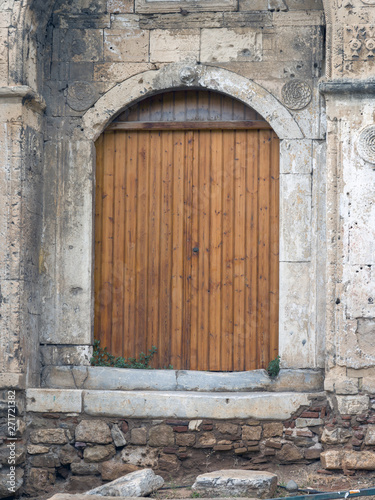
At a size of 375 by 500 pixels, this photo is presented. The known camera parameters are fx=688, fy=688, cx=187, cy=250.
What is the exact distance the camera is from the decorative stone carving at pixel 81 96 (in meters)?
6.35

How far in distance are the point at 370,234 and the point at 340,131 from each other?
88 cm

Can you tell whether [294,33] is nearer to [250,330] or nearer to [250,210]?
[250,210]

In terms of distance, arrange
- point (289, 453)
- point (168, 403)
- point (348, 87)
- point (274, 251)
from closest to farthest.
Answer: point (348, 87)
point (289, 453)
point (168, 403)
point (274, 251)

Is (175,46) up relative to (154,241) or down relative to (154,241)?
up

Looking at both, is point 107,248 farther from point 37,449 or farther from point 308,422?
point 308,422

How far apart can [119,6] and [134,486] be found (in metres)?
4.21

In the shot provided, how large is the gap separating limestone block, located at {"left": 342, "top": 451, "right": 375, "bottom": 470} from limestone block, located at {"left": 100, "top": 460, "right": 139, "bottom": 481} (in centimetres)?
173

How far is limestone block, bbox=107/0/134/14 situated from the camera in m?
6.37

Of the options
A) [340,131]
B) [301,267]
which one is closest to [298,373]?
[301,267]

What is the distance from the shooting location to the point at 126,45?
6.35 metres

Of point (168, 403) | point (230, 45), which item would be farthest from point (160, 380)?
point (230, 45)

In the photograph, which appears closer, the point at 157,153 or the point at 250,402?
the point at 250,402

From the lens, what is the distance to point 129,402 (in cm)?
584

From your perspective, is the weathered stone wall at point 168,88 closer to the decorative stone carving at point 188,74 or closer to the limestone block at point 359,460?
the decorative stone carving at point 188,74
